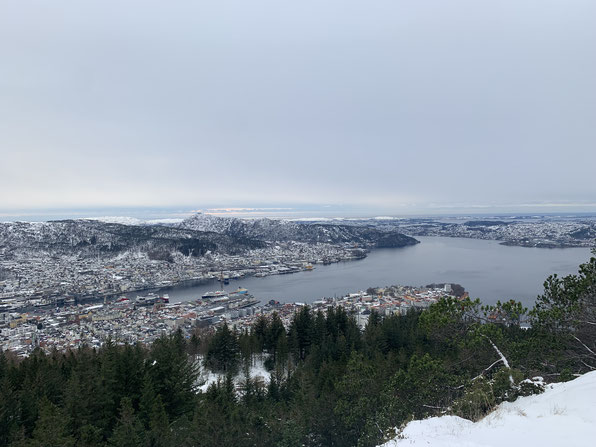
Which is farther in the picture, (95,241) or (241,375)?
(95,241)

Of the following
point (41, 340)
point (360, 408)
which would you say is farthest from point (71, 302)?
point (360, 408)

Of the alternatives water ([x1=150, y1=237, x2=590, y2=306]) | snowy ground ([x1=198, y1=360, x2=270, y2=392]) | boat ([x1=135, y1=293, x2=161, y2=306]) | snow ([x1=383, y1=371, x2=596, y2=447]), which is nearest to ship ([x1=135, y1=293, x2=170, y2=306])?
boat ([x1=135, y1=293, x2=161, y2=306])

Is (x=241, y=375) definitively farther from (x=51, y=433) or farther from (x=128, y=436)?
(x=51, y=433)

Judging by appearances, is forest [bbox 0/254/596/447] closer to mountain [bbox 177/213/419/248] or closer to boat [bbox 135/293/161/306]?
boat [bbox 135/293/161/306]

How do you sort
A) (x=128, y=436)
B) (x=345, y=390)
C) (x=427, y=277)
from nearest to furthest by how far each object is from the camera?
(x=128, y=436), (x=345, y=390), (x=427, y=277)

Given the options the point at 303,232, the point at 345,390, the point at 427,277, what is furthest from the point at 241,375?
the point at 303,232

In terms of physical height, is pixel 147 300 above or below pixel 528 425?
below
